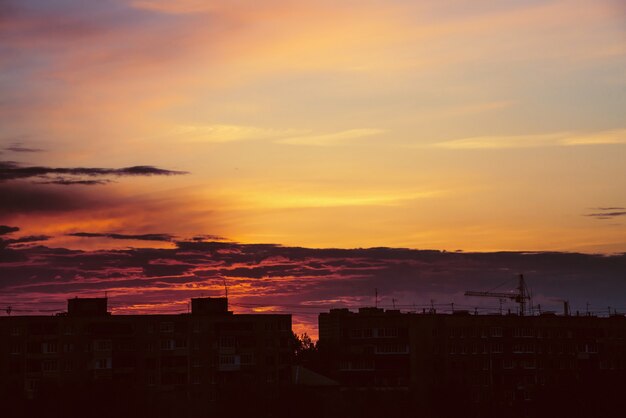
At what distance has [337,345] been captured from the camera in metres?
152

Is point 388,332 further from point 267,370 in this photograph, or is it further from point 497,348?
point 497,348

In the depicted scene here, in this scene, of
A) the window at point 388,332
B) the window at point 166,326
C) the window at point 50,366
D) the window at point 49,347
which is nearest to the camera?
the window at point 50,366

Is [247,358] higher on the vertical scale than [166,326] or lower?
lower

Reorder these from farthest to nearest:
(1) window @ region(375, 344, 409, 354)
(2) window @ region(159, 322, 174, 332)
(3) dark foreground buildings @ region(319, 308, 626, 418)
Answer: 1. (1) window @ region(375, 344, 409, 354)
2. (3) dark foreground buildings @ region(319, 308, 626, 418)
3. (2) window @ region(159, 322, 174, 332)

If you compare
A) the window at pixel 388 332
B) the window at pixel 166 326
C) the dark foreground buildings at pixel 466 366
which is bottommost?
the dark foreground buildings at pixel 466 366

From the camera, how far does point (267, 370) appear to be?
142 m

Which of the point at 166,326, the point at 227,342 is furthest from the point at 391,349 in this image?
the point at 166,326

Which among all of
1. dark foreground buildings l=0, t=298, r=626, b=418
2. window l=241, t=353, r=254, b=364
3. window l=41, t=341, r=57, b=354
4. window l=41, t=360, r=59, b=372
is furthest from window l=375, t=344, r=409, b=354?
window l=41, t=341, r=57, b=354

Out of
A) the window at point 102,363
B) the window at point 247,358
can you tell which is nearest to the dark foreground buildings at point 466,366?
the window at point 247,358

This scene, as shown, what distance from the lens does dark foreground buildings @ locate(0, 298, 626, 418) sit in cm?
13138

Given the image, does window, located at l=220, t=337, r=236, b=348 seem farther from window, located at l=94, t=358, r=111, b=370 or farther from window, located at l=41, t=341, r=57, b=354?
window, located at l=41, t=341, r=57, b=354

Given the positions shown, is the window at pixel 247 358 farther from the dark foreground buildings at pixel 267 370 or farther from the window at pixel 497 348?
the window at pixel 497 348

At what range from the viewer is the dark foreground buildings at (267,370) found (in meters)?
131

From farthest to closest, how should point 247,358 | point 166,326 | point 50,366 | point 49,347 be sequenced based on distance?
point 247,358 < point 166,326 < point 49,347 < point 50,366
